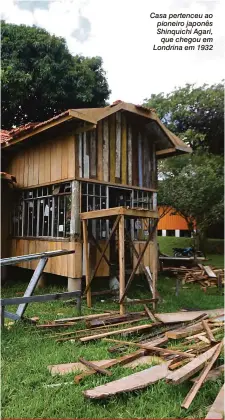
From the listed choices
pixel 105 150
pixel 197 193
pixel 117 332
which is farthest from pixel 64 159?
pixel 197 193

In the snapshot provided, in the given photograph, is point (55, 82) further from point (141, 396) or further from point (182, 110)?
point (141, 396)

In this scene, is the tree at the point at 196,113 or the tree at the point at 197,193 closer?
the tree at the point at 197,193

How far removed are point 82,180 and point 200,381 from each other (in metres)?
5.89

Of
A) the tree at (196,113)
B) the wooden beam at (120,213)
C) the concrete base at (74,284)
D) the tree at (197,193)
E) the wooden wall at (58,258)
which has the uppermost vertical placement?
the tree at (196,113)

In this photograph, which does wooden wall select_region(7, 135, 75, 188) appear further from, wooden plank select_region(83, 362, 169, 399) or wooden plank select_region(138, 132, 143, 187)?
wooden plank select_region(83, 362, 169, 399)

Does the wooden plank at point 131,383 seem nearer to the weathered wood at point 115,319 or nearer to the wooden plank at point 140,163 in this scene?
the weathered wood at point 115,319

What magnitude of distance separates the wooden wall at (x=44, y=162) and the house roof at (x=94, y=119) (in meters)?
0.57

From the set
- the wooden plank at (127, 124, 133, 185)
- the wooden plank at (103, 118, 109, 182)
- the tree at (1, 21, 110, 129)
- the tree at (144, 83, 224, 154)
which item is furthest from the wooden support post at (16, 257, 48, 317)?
the tree at (144, 83, 224, 154)

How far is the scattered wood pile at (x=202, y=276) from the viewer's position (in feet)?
41.0

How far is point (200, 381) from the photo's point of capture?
3.64 m

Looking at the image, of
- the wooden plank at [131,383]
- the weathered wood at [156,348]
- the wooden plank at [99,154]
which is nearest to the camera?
the wooden plank at [131,383]

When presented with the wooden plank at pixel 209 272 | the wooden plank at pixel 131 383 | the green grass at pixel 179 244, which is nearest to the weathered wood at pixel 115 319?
the wooden plank at pixel 131 383

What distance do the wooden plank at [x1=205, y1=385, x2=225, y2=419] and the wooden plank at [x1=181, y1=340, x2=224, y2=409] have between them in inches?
7.9

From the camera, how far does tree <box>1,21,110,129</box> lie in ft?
51.2
